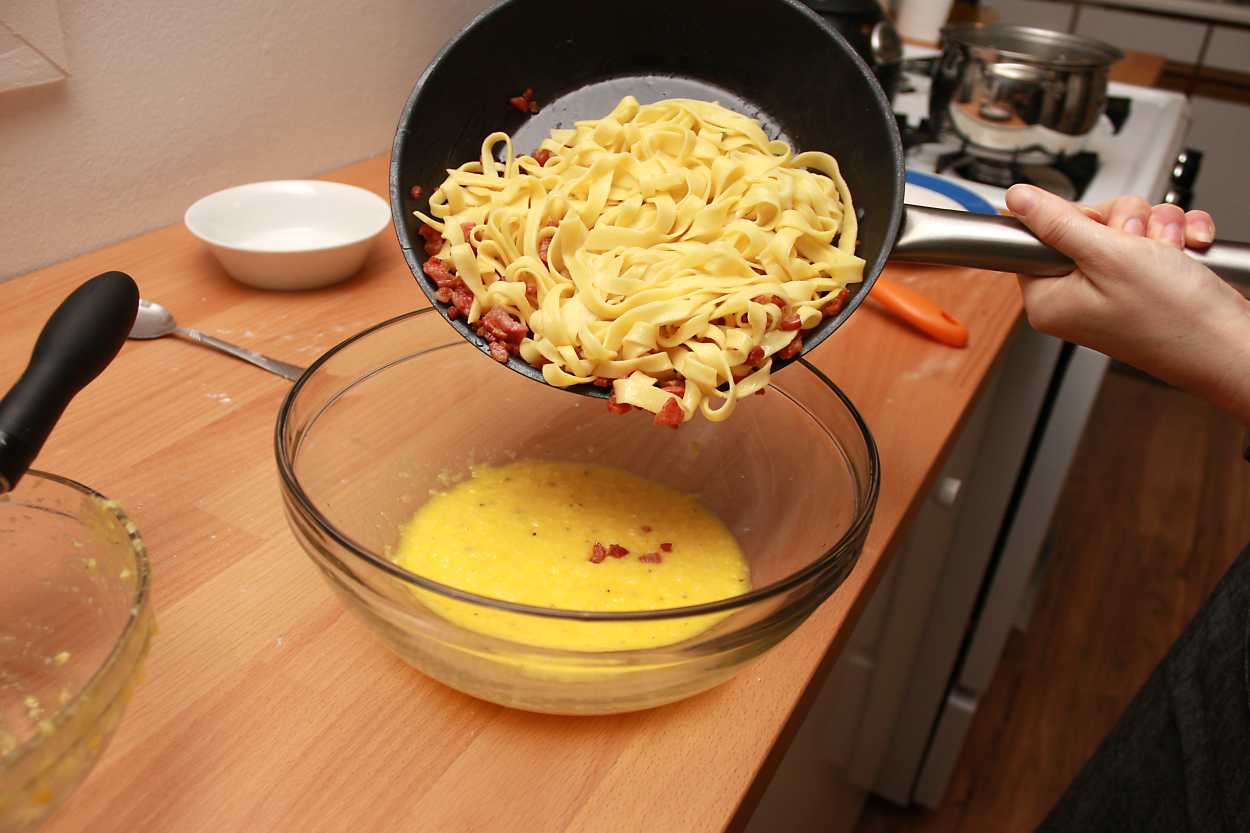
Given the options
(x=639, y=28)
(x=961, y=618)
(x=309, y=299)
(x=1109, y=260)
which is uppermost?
(x=639, y=28)

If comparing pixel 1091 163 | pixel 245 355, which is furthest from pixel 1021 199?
pixel 1091 163

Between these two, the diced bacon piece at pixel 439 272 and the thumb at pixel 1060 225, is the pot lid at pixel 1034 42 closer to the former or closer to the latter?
the thumb at pixel 1060 225

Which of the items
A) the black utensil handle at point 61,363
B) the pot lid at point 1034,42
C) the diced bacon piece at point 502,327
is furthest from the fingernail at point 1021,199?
the pot lid at point 1034,42

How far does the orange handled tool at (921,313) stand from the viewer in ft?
3.68

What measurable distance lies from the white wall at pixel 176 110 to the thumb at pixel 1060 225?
0.94 meters

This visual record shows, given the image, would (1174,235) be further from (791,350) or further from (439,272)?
(439,272)

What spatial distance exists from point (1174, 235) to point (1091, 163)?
39.3 inches

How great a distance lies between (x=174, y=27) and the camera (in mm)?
1159

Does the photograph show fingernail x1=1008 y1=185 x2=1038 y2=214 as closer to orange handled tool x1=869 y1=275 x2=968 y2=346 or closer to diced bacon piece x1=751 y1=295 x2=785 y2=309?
diced bacon piece x1=751 y1=295 x2=785 y2=309

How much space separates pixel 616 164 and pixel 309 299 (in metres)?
0.46

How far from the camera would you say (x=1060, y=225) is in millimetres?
790

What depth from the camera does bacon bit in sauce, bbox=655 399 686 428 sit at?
71 centimetres

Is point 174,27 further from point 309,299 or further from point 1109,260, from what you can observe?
point 1109,260

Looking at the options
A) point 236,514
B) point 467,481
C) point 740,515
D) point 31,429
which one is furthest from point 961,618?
point 31,429
